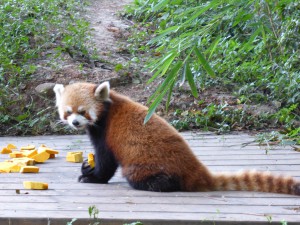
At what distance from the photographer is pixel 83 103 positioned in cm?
419

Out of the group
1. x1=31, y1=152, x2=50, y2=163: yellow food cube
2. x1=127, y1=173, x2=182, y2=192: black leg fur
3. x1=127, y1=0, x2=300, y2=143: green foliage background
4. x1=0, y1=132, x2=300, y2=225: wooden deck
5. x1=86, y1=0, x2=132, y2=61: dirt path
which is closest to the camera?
x1=0, y1=132, x2=300, y2=225: wooden deck

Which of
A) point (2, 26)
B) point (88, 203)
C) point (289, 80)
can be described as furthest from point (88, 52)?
point (88, 203)

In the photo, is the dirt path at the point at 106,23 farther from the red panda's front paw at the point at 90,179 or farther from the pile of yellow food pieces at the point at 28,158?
the red panda's front paw at the point at 90,179

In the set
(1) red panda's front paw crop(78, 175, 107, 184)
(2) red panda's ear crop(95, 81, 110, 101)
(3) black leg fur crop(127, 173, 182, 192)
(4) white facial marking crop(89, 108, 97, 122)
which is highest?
(2) red panda's ear crop(95, 81, 110, 101)

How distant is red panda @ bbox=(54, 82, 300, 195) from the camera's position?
370 centimetres

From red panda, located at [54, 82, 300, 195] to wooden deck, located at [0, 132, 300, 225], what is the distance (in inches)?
3.1

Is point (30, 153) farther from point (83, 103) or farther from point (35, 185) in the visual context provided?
point (35, 185)

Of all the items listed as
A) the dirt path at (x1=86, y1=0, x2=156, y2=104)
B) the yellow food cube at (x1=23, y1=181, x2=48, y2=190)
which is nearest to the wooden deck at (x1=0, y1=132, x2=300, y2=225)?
the yellow food cube at (x1=23, y1=181, x2=48, y2=190)

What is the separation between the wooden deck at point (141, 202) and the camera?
3016mm

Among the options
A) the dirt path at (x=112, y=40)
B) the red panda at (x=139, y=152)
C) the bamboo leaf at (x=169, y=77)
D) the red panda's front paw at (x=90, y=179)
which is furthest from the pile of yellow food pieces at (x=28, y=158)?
the dirt path at (x=112, y=40)

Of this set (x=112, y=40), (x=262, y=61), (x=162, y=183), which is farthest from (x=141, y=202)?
(x=112, y=40)

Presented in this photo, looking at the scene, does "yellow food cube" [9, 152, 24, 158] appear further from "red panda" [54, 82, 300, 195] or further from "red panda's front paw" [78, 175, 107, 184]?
"red panda's front paw" [78, 175, 107, 184]

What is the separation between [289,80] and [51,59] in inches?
119

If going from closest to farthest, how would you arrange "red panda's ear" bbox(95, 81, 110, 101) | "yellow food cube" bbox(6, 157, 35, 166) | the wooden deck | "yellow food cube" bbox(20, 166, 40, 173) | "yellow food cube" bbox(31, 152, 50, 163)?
the wooden deck < "red panda's ear" bbox(95, 81, 110, 101) < "yellow food cube" bbox(20, 166, 40, 173) < "yellow food cube" bbox(6, 157, 35, 166) < "yellow food cube" bbox(31, 152, 50, 163)
